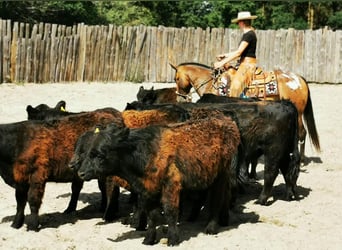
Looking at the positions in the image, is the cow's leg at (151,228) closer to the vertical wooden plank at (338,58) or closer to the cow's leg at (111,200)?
the cow's leg at (111,200)

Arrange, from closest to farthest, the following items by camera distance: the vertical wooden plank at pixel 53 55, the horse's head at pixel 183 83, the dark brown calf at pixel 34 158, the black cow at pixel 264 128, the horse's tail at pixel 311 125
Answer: the dark brown calf at pixel 34 158 < the black cow at pixel 264 128 < the horse's tail at pixel 311 125 < the horse's head at pixel 183 83 < the vertical wooden plank at pixel 53 55

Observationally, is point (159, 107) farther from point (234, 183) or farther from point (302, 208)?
point (302, 208)

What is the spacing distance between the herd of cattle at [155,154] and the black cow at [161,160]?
0.01 meters

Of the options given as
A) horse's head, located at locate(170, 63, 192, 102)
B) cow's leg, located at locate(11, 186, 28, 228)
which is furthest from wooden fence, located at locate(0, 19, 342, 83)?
cow's leg, located at locate(11, 186, 28, 228)

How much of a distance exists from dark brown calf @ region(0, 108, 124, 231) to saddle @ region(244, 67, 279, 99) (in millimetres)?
4588

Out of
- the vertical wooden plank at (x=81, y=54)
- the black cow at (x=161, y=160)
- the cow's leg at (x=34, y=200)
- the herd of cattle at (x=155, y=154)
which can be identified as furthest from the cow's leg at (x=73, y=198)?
the vertical wooden plank at (x=81, y=54)

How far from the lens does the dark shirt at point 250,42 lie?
1211 centimetres

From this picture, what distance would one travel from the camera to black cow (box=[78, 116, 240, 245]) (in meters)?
7.60

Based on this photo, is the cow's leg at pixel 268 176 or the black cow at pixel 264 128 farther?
the cow's leg at pixel 268 176

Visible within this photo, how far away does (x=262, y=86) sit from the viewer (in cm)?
1255

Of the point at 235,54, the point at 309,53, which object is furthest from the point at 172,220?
the point at 309,53

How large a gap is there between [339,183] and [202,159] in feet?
13.8

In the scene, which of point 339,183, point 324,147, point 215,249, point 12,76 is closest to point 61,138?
point 215,249

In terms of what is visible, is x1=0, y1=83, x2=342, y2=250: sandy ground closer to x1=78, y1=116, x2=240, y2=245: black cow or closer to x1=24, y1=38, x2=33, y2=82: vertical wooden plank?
x1=78, y1=116, x2=240, y2=245: black cow
